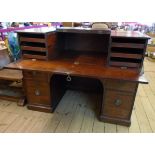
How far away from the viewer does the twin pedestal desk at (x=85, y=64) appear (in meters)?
1.49

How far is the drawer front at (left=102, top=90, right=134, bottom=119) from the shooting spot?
158cm

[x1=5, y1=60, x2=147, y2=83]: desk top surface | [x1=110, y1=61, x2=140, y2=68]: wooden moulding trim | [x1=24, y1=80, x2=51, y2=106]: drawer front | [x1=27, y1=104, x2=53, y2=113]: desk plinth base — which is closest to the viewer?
[x1=5, y1=60, x2=147, y2=83]: desk top surface

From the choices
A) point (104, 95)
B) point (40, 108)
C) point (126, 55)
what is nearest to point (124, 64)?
point (126, 55)

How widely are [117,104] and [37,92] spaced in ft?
2.97

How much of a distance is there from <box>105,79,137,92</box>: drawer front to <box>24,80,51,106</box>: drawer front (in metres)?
0.67

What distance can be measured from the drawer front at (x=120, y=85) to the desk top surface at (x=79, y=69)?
0.33 ft

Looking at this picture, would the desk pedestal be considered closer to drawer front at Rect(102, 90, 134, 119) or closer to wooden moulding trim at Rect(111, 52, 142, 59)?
drawer front at Rect(102, 90, 134, 119)

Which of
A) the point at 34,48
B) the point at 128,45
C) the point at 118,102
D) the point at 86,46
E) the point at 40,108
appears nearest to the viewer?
the point at 128,45

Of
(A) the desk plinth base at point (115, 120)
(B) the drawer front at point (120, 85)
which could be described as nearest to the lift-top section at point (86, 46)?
(B) the drawer front at point (120, 85)

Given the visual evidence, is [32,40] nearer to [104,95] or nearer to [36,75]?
[36,75]

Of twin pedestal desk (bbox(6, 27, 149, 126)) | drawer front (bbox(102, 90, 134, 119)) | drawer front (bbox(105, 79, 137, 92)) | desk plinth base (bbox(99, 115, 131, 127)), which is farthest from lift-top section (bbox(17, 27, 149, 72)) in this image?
desk plinth base (bbox(99, 115, 131, 127))

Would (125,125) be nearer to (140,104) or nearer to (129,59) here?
(140,104)

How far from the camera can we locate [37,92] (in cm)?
182
